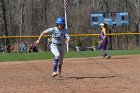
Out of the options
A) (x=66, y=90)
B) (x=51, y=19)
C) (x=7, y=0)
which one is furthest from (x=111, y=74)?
(x=7, y=0)

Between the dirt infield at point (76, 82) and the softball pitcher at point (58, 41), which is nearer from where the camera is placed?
the dirt infield at point (76, 82)

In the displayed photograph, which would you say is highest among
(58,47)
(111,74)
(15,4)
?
(15,4)

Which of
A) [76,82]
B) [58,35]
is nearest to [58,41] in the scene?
[58,35]

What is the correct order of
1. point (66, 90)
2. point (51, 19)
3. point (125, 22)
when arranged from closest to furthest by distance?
point (66, 90) → point (125, 22) → point (51, 19)

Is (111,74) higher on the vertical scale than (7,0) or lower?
lower

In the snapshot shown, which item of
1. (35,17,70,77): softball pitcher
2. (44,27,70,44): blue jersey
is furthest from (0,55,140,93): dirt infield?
(44,27,70,44): blue jersey

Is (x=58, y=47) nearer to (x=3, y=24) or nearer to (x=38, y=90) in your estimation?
(x=38, y=90)

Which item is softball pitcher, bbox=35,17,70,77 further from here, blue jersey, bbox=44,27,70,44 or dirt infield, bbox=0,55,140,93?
dirt infield, bbox=0,55,140,93

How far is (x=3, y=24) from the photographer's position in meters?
57.3

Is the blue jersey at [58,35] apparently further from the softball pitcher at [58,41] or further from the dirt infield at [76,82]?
the dirt infield at [76,82]

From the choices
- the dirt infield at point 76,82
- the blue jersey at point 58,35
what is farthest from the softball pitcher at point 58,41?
the dirt infield at point 76,82

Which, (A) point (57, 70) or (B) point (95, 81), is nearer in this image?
(B) point (95, 81)

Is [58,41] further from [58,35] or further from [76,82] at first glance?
[76,82]

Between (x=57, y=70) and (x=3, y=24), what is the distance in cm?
4524
